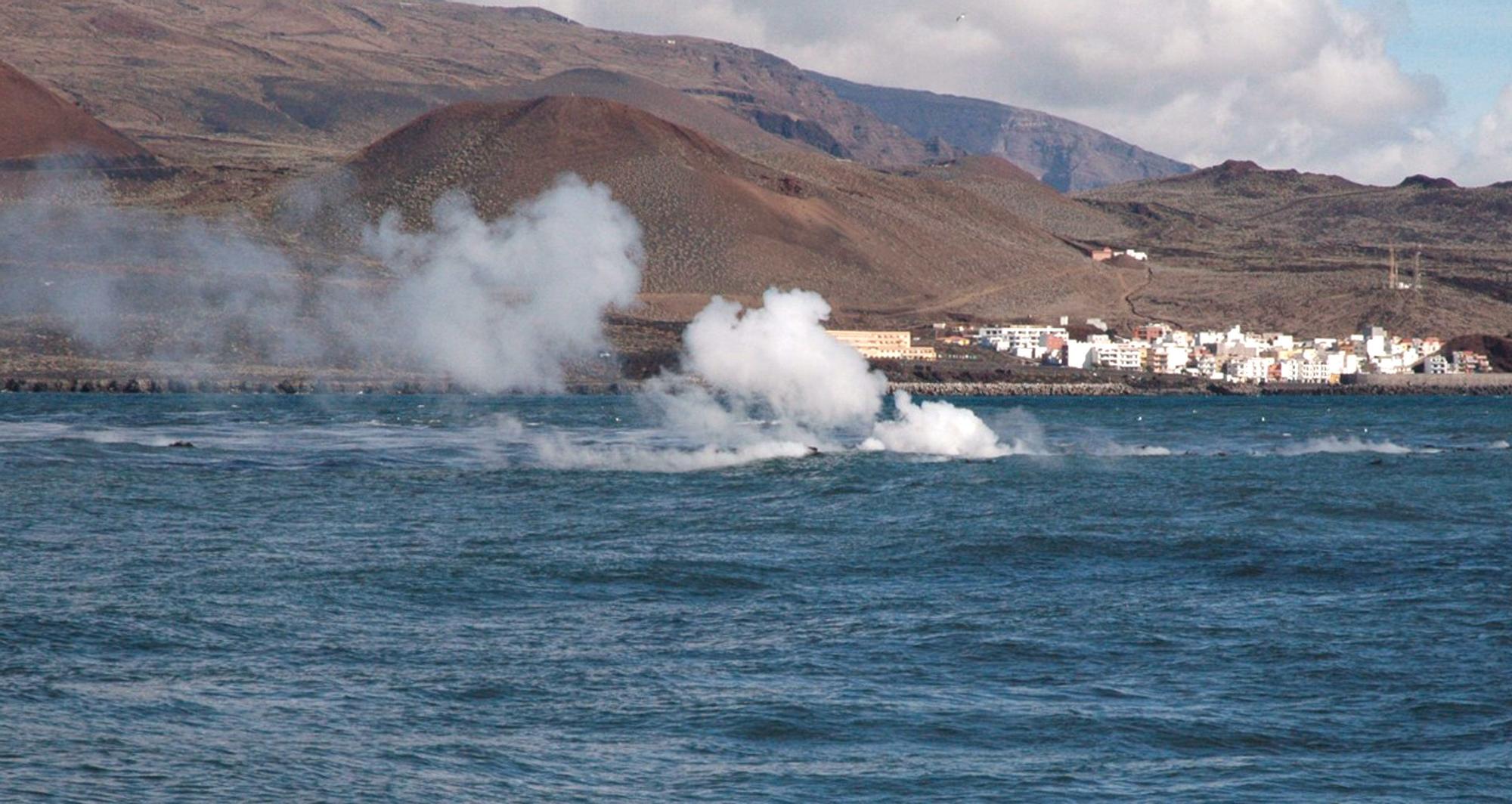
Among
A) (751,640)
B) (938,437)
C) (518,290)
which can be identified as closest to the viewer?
(751,640)

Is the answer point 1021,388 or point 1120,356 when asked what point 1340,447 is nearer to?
point 1021,388

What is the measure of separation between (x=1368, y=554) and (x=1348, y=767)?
1994 centimetres

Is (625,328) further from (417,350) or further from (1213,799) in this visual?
(1213,799)

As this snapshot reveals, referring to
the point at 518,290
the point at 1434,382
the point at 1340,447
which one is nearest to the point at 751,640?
the point at 518,290

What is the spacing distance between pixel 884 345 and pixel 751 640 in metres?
160

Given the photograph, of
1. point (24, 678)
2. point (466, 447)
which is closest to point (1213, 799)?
point (24, 678)

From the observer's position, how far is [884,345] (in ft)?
611

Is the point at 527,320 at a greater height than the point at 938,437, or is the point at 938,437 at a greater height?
the point at 527,320

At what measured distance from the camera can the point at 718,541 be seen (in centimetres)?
4025

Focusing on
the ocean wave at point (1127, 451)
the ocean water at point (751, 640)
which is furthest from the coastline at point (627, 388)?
the ocean water at point (751, 640)

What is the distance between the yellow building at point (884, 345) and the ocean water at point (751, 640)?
12563 cm

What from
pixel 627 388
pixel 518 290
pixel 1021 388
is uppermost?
pixel 518 290

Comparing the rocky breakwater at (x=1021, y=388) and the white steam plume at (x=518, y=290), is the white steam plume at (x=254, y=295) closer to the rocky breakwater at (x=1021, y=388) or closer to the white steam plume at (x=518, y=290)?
the white steam plume at (x=518, y=290)

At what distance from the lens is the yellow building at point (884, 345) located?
602ft
